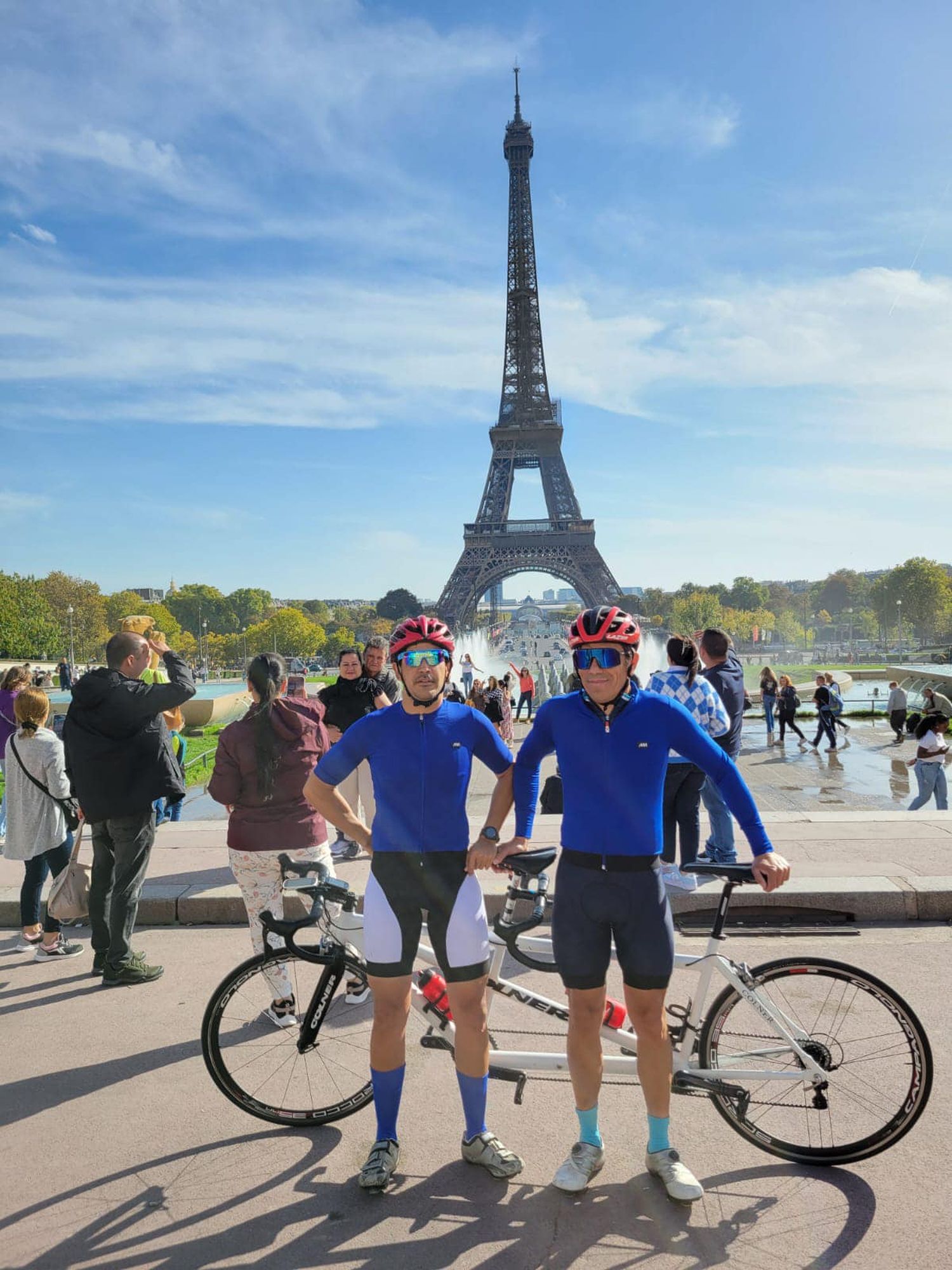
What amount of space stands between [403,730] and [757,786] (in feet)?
31.3

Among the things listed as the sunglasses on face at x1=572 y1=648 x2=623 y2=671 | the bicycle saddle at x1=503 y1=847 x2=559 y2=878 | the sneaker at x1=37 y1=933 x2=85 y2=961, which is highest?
the sunglasses on face at x1=572 y1=648 x2=623 y2=671

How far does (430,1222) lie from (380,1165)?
287mm

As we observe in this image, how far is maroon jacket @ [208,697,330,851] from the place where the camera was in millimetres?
4469

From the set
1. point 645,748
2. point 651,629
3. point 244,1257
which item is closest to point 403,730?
point 645,748

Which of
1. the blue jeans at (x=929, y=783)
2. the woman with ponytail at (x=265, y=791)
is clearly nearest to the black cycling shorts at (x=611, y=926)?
the woman with ponytail at (x=265, y=791)

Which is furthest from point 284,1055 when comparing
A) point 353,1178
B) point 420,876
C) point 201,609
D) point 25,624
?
point 201,609

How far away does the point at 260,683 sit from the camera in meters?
4.55

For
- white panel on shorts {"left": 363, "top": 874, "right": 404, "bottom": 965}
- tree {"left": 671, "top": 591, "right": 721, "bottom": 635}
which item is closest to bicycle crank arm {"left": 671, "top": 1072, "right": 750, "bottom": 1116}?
white panel on shorts {"left": 363, "top": 874, "right": 404, "bottom": 965}

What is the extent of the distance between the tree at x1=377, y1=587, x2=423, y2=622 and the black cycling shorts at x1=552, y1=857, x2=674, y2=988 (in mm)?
128277

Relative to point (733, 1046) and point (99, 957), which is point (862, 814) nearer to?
point (733, 1046)

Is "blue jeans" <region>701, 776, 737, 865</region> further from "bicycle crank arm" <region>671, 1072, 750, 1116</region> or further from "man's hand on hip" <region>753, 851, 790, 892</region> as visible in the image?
"man's hand on hip" <region>753, 851, 790, 892</region>

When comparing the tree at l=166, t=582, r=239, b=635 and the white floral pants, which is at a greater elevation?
the tree at l=166, t=582, r=239, b=635

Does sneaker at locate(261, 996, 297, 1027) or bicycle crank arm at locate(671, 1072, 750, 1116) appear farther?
sneaker at locate(261, 996, 297, 1027)

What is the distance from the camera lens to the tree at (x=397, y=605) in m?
133
